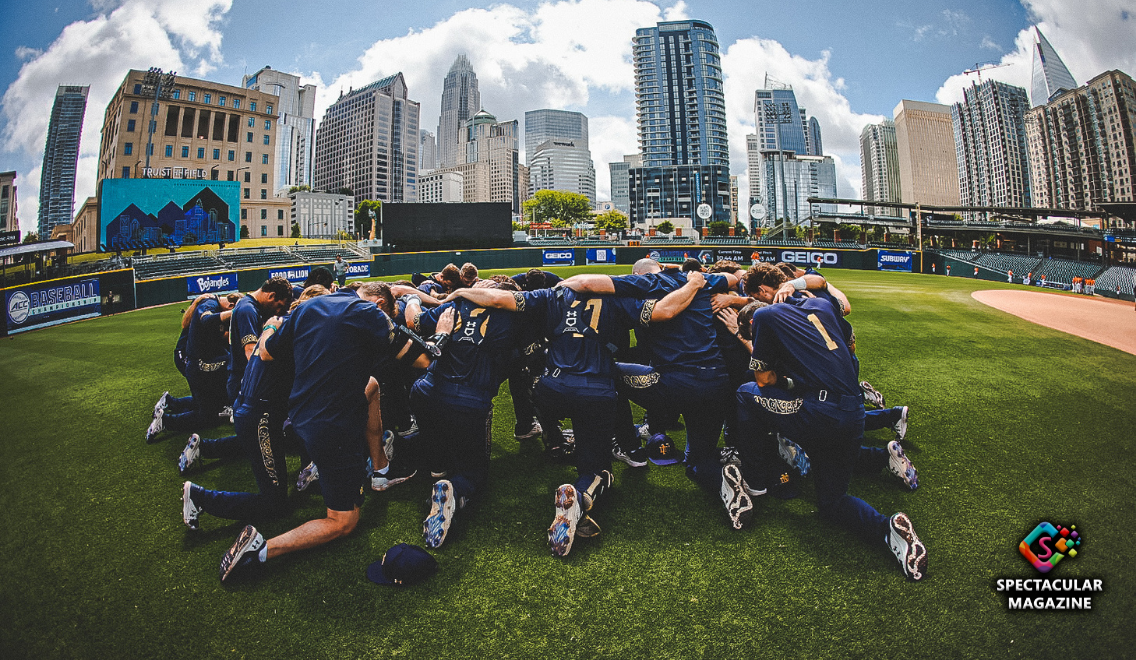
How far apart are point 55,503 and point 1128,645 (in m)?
7.45

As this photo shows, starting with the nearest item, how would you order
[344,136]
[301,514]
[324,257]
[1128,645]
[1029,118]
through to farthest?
[1128,645]
[301,514]
[324,257]
[1029,118]
[344,136]

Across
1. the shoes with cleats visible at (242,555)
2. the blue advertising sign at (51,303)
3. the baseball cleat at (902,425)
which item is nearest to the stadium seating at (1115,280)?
the baseball cleat at (902,425)

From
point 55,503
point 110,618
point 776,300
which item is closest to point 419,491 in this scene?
point 110,618

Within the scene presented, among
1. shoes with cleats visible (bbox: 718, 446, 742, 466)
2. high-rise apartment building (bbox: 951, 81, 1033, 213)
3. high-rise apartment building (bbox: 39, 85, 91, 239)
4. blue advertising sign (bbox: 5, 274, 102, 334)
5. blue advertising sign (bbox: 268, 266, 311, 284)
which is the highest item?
high-rise apartment building (bbox: 951, 81, 1033, 213)

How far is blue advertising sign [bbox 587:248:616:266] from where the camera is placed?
37741 mm

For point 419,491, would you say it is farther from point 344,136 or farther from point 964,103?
point 344,136

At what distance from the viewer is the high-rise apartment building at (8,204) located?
2848 centimetres

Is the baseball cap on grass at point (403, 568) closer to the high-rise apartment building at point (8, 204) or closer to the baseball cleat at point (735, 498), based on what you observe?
the baseball cleat at point (735, 498)

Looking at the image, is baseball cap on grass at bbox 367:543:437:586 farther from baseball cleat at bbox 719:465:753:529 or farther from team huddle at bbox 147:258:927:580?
baseball cleat at bbox 719:465:753:529

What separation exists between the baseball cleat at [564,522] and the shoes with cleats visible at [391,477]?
176cm

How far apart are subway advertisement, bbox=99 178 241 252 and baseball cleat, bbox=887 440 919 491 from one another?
42.1m

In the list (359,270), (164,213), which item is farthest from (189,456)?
(164,213)

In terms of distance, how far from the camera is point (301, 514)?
372 centimetres

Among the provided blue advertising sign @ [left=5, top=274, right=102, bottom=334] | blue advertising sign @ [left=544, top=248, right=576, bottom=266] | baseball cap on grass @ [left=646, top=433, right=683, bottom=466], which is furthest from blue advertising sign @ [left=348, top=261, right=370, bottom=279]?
baseball cap on grass @ [left=646, top=433, right=683, bottom=466]
